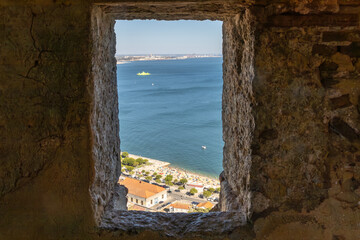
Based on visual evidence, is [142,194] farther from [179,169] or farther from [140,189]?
[179,169]

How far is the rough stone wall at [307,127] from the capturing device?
1510 millimetres

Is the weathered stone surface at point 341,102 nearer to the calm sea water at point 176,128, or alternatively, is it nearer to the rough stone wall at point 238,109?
the rough stone wall at point 238,109

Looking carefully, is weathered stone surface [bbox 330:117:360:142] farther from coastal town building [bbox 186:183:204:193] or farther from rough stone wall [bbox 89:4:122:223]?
coastal town building [bbox 186:183:204:193]

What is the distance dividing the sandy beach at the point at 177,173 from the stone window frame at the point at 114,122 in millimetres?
12091

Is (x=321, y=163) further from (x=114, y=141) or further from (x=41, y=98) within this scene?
(x=41, y=98)

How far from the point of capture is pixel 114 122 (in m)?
2.15

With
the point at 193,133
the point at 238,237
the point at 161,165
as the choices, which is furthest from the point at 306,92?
the point at 193,133

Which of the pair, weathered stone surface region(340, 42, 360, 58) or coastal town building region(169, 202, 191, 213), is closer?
weathered stone surface region(340, 42, 360, 58)

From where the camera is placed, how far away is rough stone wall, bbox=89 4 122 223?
62.2 inches

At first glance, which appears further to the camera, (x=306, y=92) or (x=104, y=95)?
(x=104, y=95)

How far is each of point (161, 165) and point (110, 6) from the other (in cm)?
1621

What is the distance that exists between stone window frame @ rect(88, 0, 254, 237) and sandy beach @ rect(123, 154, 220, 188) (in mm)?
12091

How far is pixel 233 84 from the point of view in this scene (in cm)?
202

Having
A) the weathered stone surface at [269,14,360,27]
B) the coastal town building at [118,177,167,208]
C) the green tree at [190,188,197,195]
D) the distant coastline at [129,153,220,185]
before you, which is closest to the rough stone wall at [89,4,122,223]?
the weathered stone surface at [269,14,360,27]
